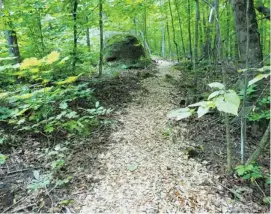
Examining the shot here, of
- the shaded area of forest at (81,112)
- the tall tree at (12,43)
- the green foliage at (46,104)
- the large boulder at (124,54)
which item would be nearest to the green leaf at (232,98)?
the shaded area of forest at (81,112)

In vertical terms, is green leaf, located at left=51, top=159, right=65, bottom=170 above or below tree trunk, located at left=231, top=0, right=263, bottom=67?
below

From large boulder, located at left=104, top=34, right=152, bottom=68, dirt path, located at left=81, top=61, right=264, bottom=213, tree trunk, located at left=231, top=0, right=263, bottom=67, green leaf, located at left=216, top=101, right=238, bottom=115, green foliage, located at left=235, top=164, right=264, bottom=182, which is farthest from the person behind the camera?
large boulder, located at left=104, top=34, right=152, bottom=68

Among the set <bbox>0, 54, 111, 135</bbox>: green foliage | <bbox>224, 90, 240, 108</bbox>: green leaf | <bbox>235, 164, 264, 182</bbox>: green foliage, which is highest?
<bbox>224, 90, 240, 108</bbox>: green leaf

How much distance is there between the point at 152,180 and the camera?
3.15 metres

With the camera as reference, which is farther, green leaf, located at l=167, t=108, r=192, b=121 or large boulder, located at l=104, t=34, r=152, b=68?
large boulder, located at l=104, t=34, r=152, b=68

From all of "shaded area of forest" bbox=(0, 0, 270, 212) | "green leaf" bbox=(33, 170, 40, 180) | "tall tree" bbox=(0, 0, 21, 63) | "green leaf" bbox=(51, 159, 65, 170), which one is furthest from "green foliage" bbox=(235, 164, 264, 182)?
"tall tree" bbox=(0, 0, 21, 63)

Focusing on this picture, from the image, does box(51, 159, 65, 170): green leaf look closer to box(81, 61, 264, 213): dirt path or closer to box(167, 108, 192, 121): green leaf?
box(81, 61, 264, 213): dirt path

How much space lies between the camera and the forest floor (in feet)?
9.15

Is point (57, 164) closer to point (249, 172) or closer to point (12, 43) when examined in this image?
point (249, 172)

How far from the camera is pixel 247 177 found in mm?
2982

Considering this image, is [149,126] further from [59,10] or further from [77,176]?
[59,10]

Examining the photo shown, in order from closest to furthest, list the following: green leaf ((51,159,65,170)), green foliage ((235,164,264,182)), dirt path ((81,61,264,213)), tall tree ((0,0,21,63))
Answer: dirt path ((81,61,264,213)) → green foliage ((235,164,264,182)) → green leaf ((51,159,65,170)) → tall tree ((0,0,21,63))

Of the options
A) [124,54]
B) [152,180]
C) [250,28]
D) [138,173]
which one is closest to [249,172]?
[152,180]

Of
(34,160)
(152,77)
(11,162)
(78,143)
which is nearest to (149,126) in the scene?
(78,143)
